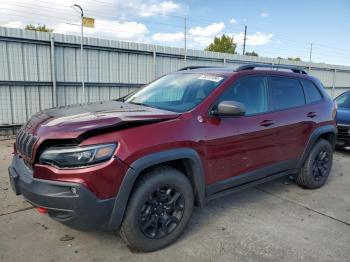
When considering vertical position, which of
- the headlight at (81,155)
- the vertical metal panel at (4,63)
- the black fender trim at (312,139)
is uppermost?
the vertical metal panel at (4,63)

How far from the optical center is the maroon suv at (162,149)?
2.60 metres

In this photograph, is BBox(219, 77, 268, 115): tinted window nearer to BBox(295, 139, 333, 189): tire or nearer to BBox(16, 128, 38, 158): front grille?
BBox(295, 139, 333, 189): tire

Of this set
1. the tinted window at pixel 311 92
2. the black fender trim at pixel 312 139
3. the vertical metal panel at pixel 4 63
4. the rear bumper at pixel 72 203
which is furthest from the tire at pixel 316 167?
the vertical metal panel at pixel 4 63

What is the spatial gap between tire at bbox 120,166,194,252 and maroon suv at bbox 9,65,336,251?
0.03 ft

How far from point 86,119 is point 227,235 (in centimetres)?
196

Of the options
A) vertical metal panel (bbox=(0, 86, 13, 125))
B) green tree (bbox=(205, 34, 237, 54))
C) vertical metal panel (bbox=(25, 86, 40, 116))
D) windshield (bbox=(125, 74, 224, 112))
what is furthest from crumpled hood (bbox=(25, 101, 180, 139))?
green tree (bbox=(205, 34, 237, 54))

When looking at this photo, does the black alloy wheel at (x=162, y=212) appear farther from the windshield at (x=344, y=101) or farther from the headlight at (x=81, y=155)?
the windshield at (x=344, y=101)

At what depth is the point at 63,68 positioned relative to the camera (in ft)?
28.5

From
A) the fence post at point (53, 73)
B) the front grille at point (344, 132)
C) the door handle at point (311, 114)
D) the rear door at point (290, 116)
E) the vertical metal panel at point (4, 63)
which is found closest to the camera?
the rear door at point (290, 116)

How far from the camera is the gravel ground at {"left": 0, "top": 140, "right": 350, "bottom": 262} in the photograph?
302 cm

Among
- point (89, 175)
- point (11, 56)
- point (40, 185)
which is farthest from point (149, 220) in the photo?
point (11, 56)

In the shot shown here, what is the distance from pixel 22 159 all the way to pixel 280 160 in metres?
3.15

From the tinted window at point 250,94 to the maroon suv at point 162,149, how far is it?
13 mm

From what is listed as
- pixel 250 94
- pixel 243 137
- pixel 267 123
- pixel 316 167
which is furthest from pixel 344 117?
pixel 243 137
